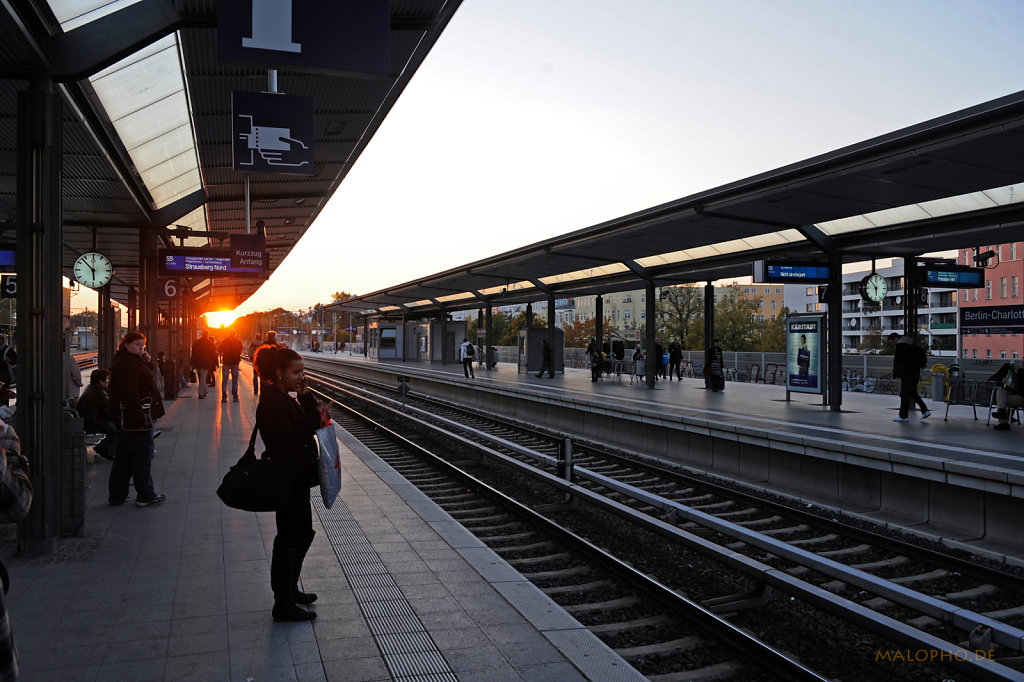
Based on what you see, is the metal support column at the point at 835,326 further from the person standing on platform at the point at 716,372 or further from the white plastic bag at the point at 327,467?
the white plastic bag at the point at 327,467

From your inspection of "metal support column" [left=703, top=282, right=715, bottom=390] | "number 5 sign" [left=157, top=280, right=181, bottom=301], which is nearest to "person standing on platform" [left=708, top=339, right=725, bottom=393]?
"metal support column" [left=703, top=282, right=715, bottom=390]

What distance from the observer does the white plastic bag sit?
13.9ft

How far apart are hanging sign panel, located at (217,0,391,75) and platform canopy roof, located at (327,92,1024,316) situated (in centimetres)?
612

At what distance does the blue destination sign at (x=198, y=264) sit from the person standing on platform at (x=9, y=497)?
12961 mm

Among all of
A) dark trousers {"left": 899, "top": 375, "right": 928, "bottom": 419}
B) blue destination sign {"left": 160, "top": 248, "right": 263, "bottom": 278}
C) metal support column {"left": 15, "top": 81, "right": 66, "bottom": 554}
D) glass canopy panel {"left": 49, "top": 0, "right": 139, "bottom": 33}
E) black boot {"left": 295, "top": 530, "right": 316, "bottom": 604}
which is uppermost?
glass canopy panel {"left": 49, "top": 0, "right": 139, "bottom": 33}

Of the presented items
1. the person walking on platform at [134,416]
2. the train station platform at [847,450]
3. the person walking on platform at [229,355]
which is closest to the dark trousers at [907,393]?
the train station platform at [847,450]

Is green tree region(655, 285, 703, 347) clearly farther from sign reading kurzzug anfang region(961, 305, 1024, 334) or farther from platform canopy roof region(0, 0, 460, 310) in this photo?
platform canopy roof region(0, 0, 460, 310)

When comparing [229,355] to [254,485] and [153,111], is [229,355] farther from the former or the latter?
[254,485]

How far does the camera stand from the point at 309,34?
16.5 ft

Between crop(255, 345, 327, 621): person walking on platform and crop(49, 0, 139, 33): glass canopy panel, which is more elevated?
crop(49, 0, 139, 33): glass canopy panel

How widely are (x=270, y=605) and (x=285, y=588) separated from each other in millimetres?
479

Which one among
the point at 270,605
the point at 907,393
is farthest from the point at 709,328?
the point at 270,605

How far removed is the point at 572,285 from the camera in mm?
24938

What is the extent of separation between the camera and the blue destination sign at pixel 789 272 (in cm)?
1401
